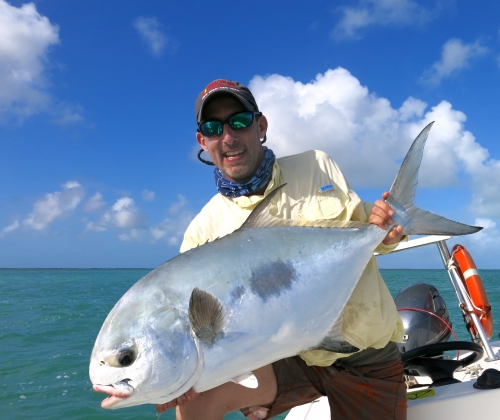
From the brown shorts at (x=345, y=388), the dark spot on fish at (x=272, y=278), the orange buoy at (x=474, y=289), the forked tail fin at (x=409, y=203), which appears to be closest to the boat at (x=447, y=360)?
the orange buoy at (x=474, y=289)

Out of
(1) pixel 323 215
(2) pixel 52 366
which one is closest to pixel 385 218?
(1) pixel 323 215

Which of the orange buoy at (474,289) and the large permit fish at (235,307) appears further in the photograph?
the orange buoy at (474,289)

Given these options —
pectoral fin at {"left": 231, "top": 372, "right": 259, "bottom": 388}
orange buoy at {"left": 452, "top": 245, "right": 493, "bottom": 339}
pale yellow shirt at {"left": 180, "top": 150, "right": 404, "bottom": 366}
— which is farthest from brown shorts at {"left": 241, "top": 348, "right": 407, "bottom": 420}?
orange buoy at {"left": 452, "top": 245, "right": 493, "bottom": 339}

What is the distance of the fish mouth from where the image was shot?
161 cm

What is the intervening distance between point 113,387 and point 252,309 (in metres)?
0.63

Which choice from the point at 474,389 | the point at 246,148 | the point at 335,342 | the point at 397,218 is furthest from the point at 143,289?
the point at 474,389

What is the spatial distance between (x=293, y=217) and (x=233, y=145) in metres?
0.56

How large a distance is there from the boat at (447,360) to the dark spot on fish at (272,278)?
1.38m

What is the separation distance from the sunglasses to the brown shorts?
146 cm

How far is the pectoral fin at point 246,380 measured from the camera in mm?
1832

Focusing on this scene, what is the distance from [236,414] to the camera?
17.3 ft

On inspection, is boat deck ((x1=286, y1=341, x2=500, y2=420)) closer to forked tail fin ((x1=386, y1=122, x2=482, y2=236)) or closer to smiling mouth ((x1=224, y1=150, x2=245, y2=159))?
forked tail fin ((x1=386, y1=122, x2=482, y2=236))

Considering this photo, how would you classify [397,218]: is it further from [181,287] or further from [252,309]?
[181,287]

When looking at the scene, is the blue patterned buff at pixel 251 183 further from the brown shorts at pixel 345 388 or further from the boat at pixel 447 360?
the boat at pixel 447 360
